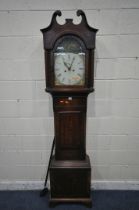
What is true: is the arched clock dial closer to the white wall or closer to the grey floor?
the white wall

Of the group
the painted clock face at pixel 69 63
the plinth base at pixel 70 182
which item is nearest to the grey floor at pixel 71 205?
the plinth base at pixel 70 182

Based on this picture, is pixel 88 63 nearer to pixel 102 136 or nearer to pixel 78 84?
pixel 78 84

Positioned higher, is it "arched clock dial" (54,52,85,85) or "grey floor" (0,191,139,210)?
"arched clock dial" (54,52,85,85)

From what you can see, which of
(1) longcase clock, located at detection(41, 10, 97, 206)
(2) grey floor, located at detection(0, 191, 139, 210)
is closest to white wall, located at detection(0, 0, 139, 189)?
(2) grey floor, located at detection(0, 191, 139, 210)

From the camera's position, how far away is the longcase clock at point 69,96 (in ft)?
5.52

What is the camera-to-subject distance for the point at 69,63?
5.81 feet

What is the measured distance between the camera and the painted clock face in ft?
5.66

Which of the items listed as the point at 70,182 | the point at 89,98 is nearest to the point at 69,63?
the point at 89,98

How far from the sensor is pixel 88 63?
1741mm

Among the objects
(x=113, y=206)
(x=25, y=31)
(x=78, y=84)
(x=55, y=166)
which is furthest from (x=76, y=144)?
(x=25, y=31)

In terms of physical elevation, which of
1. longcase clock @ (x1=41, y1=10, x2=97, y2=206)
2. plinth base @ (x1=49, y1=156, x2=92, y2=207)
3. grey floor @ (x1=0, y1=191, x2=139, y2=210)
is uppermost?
longcase clock @ (x1=41, y1=10, x2=97, y2=206)

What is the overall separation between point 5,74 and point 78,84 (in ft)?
2.54

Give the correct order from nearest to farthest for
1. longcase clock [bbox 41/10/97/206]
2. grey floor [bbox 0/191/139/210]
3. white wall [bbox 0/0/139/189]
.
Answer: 1. longcase clock [bbox 41/10/97/206]
2. white wall [bbox 0/0/139/189]
3. grey floor [bbox 0/191/139/210]

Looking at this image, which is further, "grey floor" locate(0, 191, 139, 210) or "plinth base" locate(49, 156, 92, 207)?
"grey floor" locate(0, 191, 139, 210)
